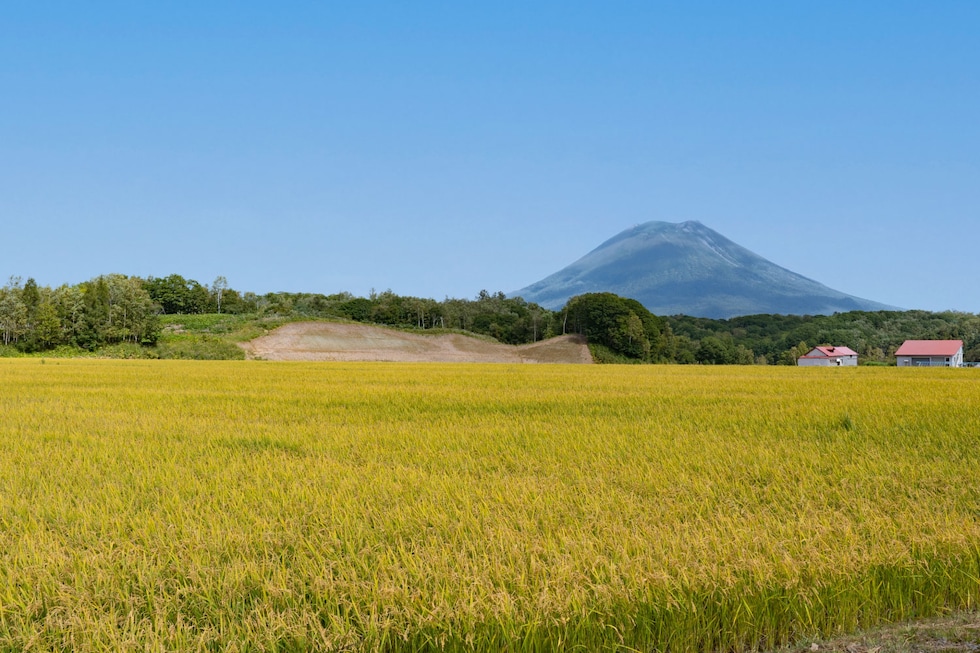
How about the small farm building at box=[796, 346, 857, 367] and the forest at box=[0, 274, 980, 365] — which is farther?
the small farm building at box=[796, 346, 857, 367]

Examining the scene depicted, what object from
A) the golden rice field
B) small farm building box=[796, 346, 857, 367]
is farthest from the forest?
the golden rice field

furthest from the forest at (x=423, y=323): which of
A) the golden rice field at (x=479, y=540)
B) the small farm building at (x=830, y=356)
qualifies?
the golden rice field at (x=479, y=540)

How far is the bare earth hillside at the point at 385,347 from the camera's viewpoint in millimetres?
55312

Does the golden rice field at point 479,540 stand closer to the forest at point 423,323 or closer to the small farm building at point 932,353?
the forest at point 423,323

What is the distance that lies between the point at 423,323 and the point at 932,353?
62280 mm

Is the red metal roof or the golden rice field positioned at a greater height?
the red metal roof

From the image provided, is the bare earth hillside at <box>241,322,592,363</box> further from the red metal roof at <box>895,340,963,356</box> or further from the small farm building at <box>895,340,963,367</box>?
the red metal roof at <box>895,340,963,356</box>

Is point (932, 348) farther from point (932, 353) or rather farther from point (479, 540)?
point (479, 540)

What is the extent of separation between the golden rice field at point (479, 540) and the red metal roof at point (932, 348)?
74351mm

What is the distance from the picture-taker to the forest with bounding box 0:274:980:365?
59000 mm

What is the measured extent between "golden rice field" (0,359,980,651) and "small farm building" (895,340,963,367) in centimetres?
7435

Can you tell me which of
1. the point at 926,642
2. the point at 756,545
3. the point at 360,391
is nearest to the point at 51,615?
the point at 756,545

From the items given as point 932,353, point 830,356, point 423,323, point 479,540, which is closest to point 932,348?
point 932,353

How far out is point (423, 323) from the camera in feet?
300
